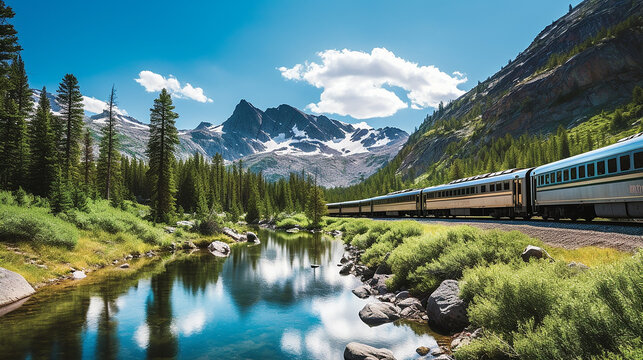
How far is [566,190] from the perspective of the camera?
61.0 ft

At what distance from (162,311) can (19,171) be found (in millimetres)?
36311

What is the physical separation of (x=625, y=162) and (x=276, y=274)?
2057 centimetres

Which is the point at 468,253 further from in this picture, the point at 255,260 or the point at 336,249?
the point at 336,249

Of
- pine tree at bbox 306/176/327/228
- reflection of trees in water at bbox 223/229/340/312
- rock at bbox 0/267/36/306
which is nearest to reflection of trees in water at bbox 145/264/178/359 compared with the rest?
reflection of trees in water at bbox 223/229/340/312

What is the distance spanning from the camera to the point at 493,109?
599ft

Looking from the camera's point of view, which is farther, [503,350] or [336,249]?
[336,249]

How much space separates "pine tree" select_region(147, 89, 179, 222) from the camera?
42.1 metres

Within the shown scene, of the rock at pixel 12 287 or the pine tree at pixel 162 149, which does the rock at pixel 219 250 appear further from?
the rock at pixel 12 287

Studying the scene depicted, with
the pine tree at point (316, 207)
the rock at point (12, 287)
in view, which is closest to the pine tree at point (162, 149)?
the rock at point (12, 287)

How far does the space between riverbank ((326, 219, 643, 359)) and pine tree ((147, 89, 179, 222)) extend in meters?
34.8

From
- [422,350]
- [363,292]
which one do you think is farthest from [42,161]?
[422,350]

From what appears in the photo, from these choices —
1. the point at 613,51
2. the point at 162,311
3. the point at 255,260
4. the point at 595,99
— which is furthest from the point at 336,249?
the point at 613,51

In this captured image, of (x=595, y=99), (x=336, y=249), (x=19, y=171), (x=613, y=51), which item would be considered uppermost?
(x=613, y=51)

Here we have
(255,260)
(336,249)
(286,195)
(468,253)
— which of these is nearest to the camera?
(468,253)
